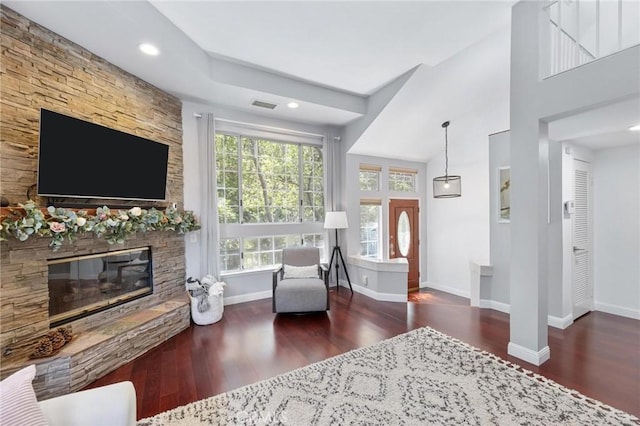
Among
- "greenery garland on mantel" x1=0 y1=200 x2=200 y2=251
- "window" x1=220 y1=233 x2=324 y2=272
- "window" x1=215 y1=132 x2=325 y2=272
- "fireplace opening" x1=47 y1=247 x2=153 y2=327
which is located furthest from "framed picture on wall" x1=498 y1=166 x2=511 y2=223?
"fireplace opening" x1=47 y1=247 x2=153 y2=327

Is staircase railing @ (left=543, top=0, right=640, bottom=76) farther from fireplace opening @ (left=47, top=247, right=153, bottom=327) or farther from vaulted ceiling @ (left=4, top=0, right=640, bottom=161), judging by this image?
fireplace opening @ (left=47, top=247, right=153, bottom=327)

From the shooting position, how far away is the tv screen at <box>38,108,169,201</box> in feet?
7.79

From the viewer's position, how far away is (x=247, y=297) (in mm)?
4562

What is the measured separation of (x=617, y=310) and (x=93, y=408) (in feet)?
19.7

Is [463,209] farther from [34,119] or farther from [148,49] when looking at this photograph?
[34,119]

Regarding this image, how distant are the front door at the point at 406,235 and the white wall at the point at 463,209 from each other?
0.88ft

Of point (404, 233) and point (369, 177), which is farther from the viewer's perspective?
point (404, 233)

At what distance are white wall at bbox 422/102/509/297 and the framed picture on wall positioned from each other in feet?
1.08

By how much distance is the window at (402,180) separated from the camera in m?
5.67

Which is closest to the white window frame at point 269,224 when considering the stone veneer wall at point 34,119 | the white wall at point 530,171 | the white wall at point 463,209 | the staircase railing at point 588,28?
the stone veneer wall at point 34,119

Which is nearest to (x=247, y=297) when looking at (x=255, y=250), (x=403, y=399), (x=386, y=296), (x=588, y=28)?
(x=255, y=250)

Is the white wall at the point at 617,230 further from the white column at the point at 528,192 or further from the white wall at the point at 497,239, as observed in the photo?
the white column at the point at 528,192

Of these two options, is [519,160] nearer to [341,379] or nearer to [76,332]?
[341,379]

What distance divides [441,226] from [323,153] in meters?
2.82
